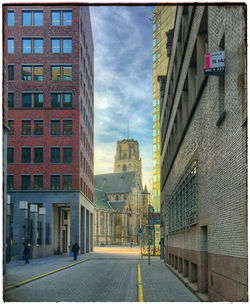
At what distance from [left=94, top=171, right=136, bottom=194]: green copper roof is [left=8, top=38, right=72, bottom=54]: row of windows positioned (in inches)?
3315

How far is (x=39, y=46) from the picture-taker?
51.3 metres

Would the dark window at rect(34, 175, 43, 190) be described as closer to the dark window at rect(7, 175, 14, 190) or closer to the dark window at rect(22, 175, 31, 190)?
the dark window at rect(22, 175, 31, 190)

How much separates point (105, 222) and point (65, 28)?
239 ft

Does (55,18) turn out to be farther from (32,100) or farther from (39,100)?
(32,100)

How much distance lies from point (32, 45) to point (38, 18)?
3.25 meters

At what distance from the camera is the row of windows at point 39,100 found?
5075 centimetres

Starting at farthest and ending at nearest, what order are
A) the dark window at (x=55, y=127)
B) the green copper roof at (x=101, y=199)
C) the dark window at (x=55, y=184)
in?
1. the green copper roof at (x=101, y=199)
2. the dark window at (x=55, y=127)
3. the dark window at (x=55, y=184)

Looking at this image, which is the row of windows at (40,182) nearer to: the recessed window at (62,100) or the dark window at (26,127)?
the dark window at (26,127)

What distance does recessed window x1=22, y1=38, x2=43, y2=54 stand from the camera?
51.1 meters

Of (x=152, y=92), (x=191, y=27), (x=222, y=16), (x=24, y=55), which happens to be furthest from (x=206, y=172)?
(x=152, y=92)

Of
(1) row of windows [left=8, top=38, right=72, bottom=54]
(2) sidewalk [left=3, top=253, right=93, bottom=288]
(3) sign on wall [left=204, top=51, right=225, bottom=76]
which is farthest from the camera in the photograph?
(1) row of windows [left=8, top=38, right=72, bottom=54]

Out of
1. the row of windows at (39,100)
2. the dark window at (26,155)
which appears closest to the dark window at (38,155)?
the dark window at (26,155)

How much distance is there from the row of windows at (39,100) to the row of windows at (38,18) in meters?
8.18

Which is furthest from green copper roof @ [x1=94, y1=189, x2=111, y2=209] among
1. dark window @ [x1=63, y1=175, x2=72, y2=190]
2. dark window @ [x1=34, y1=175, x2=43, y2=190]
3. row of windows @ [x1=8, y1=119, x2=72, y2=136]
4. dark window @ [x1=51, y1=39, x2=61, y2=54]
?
dark window @ [x1=51, y1=39, x2=61, y2=54]
